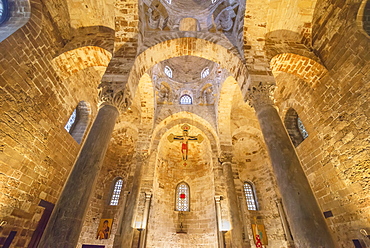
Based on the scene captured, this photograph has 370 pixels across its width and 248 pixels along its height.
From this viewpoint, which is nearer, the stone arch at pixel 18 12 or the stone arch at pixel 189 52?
the stone arch at pixel 18 12

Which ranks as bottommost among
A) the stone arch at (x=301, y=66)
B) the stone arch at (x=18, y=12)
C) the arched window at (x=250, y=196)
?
the arched window at (x=250, y=196)

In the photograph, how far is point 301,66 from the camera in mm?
6414

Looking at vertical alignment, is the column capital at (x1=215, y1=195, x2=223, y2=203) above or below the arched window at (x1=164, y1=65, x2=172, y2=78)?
below

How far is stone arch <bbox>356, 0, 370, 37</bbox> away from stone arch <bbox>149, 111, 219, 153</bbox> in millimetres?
7347

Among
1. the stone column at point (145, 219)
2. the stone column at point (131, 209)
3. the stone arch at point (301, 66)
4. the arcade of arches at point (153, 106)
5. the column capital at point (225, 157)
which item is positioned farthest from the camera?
the column capital at point (225, 157)

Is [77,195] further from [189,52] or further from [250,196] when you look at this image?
[250,196]

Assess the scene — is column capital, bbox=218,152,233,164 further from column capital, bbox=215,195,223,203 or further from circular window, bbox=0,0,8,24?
circular window, bbox=0,0,8,24

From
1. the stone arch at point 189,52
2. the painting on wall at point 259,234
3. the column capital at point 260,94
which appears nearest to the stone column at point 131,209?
the stone arch at point 189,52

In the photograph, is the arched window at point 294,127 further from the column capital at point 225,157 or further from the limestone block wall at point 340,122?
the column capital at point 225,157

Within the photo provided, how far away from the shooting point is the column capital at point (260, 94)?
16.1 ft

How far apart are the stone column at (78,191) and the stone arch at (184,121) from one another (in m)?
6.16

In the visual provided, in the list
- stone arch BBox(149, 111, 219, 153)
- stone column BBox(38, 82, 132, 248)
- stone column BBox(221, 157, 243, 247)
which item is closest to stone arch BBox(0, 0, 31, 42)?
stone column BBox(38, 82, 132, 248)

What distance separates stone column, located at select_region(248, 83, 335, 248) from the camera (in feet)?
9.71

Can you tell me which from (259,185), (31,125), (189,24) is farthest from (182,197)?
(189,24)
